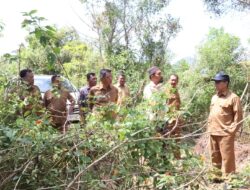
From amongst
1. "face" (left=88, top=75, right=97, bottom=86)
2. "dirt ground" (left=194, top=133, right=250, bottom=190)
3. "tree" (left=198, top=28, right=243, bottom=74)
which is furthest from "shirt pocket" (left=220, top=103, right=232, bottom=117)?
"tree" (left=198, top=28, right=243, bottom=74)

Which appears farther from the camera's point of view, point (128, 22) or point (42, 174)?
point (128, 22)

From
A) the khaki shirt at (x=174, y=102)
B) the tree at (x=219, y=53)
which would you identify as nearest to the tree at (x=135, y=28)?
the tree at (x=219, y=53)

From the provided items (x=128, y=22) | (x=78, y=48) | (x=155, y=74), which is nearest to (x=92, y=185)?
(x=155, y=74)

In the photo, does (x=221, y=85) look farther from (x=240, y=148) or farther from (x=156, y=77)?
(x=240, y=148)

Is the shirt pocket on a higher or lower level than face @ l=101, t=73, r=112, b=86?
lower

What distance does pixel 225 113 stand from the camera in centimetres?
552

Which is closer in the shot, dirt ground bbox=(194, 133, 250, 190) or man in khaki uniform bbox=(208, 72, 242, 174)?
man in khaki uniform bbox=(208, 72, 242, 174)

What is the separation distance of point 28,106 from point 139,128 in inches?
47.3

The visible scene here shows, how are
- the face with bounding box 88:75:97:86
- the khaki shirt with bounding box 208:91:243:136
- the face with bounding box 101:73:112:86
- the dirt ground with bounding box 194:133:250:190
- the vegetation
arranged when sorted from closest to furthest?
the vegetation < the khaki shirt with bounding box 208:91:243:136 < the face with bounding box 101:73:112:86 < the face with bounding box 88:75:97:86 < the dirt ground with bounding box 194:133:250:190

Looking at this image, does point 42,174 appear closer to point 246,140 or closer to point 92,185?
point 92,185

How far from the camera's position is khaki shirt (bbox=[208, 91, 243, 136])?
17.7 ft

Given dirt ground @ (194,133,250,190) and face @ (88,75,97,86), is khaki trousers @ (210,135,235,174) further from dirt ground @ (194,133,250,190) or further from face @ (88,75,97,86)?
face @ (88,75,97,86)

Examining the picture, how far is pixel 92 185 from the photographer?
289cm

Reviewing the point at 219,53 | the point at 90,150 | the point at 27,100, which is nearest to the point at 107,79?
the point at 27,100
